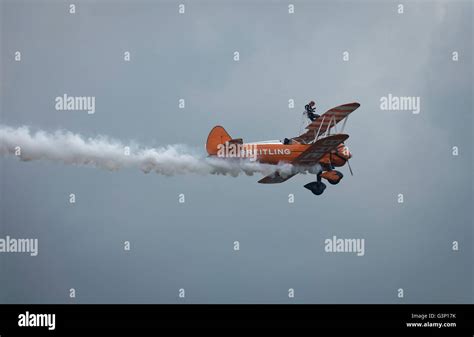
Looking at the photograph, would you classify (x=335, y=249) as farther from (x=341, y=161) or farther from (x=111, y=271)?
(x=111, y=271)

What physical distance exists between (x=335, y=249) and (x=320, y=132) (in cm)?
442

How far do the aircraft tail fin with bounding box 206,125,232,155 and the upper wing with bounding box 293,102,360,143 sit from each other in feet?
8.98

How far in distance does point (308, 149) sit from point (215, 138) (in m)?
3.38

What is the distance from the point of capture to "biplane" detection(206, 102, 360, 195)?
39188 mm

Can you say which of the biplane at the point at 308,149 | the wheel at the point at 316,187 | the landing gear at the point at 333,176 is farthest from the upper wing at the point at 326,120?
the wheel at the point at 316,187

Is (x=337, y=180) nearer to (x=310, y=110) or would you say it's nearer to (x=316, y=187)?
(x=316, y=187)

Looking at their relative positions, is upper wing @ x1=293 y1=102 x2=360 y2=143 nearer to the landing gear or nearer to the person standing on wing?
the person standing on wing

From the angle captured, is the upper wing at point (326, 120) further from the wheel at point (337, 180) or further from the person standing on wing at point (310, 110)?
the wheel at point (337, 180)

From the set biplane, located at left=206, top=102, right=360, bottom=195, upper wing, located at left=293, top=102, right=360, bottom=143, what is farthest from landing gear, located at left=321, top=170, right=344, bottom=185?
upper wing, located at left=293, top=102, right=360, bottom=143

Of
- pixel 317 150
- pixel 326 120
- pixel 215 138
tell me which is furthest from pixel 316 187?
pixel 215 138

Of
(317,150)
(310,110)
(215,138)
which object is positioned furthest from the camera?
(310,110)

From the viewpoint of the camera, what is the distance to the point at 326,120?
41719mm

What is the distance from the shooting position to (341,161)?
41625 mm
